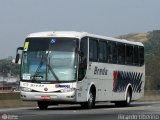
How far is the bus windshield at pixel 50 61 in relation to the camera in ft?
89.0

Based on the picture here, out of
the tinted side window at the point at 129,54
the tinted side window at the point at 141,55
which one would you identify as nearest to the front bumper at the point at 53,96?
the tinted side window at the point at 129,54

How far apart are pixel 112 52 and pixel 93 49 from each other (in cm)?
265

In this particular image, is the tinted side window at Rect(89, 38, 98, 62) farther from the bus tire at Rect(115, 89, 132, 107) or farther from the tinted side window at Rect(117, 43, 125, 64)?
the bus tire at Rect(115, 89, 132, 107)

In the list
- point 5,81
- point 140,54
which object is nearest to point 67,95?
point 140,54

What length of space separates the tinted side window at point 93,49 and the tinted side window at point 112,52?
1.80 meters

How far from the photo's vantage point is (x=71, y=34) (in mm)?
28000

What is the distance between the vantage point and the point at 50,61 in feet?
89.7

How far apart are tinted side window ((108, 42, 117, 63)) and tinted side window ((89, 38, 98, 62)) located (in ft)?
5.90

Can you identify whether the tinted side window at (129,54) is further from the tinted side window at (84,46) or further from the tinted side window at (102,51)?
the tinted side window at (84,46)

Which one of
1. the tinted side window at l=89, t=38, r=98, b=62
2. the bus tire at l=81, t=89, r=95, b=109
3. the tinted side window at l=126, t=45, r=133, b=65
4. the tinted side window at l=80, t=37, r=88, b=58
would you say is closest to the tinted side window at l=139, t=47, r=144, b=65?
the tinted side window at l=126, t=45, r=133, b=65

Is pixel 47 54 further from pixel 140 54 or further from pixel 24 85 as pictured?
pixel 140 54

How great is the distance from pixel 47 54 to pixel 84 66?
175 cm

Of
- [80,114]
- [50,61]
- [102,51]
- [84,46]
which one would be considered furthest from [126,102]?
[80,114]

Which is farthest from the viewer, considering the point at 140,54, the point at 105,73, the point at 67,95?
the point at 140,54
